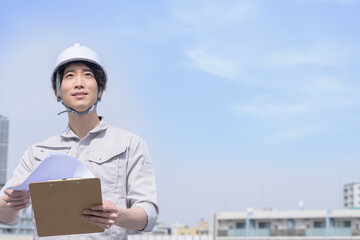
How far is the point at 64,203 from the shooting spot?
2107 millimetres

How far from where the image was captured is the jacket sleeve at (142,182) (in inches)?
96.5

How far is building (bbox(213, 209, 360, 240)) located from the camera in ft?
161

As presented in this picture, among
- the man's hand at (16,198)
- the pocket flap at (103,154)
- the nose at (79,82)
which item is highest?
the nose at (79,82)

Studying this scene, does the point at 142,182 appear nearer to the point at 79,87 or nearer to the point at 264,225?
the point at 79,87

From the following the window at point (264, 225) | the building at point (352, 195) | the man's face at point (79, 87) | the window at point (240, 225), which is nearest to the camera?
the man's face at point (79, 87)

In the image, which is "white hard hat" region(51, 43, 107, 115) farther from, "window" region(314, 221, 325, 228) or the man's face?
"window" region(314, 221, 325, 228)

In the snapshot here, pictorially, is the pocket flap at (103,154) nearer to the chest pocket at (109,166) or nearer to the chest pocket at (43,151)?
the chest pocket at (109,166)

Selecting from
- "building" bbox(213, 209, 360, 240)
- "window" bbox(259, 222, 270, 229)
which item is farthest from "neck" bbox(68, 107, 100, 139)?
"window" bbox(259, 222, 270, 229)

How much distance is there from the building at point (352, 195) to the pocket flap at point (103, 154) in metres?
114

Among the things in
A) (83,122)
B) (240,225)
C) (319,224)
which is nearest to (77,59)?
(83,122)

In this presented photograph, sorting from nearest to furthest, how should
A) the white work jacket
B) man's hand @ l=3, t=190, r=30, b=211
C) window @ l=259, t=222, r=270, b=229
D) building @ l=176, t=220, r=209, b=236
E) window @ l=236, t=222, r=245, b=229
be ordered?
1. man's hand @ l=3, t=190, r=30, b=211
2. the white work jacket
3. window @ l=259, t=222, r=270, b=229
4. window @ l=236, t=222, r=245, b=229
5. building @ l=176, t=220, r=209, b=236

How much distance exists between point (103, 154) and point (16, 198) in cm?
42

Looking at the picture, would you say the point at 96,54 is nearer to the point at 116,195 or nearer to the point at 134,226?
the point at 116,195

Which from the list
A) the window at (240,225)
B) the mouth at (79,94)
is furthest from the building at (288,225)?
the mouth at (79,94)
